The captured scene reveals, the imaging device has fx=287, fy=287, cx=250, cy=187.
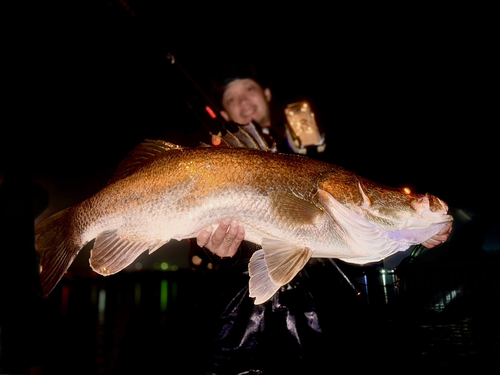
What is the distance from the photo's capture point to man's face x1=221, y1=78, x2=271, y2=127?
375cm

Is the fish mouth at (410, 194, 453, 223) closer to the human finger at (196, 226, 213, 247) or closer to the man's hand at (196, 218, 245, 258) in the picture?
the man's hand at (196, 218, 245, 258)

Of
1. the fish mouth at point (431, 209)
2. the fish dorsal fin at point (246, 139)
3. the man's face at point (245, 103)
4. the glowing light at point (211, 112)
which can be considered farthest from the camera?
the glowing light at point (211, 112)

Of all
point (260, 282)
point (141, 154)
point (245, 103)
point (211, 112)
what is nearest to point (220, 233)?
point (260, 282)

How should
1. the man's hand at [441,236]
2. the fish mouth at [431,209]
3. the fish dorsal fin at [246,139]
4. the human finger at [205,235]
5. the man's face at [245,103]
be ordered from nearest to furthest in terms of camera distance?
the fish mouth at [431,209]
the man's hand at [441,236]
the human finger at [205,235]
the fish dorsal fin at [246,139]
the man's face at [245,103]

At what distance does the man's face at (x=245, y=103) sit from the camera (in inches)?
148

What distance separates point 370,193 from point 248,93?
8.38 feet

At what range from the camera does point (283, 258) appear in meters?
1.71

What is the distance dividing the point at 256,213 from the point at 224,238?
1.12 ft

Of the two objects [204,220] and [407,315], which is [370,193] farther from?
[407,315]

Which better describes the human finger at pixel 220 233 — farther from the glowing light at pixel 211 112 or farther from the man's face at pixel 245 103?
the glowing light at pixel 211 112

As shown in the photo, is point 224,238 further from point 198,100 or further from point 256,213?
point 198,100

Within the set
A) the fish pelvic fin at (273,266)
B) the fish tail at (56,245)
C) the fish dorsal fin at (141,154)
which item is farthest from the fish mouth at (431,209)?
the fish tail at (56,245)

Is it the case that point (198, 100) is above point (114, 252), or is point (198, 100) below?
above

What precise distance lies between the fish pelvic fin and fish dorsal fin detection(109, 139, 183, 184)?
93 cm
